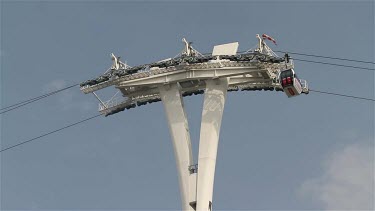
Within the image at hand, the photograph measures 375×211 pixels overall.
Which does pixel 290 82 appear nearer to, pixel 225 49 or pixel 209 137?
pixel 209 137

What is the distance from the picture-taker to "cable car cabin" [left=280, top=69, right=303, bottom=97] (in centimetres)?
7094

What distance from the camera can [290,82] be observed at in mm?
70875

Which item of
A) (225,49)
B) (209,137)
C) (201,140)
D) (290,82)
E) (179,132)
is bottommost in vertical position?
(201,140)

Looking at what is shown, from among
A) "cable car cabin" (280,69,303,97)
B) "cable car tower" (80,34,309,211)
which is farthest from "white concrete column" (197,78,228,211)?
"cable car cabin" (280,69,303,97)

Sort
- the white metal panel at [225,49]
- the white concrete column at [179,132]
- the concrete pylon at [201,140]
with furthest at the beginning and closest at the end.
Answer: the white metal panel at [225,49] → the white concrete column at [179,132] → the concrete pylon at [201,140]

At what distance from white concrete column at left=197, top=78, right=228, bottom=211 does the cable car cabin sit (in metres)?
6.38

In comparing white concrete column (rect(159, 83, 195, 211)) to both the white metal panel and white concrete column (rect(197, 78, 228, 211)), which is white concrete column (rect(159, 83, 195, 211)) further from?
the white metal panel

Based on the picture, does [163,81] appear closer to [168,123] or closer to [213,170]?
[168,123]

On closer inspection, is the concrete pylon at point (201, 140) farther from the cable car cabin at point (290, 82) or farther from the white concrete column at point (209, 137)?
the cable car cabin at point (290, 82)

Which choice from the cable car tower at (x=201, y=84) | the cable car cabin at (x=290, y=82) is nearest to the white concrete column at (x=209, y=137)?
the cable car tower at (x=201, y=84)

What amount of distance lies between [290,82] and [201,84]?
957 cm

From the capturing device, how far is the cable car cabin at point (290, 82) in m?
70.9

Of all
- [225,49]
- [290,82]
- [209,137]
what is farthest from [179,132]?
[290,82]

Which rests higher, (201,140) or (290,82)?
(290,82)
